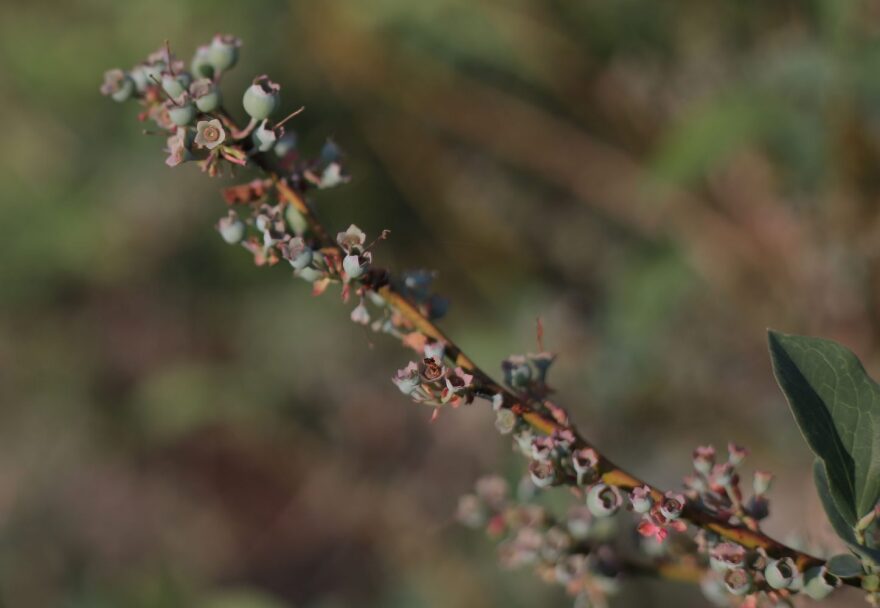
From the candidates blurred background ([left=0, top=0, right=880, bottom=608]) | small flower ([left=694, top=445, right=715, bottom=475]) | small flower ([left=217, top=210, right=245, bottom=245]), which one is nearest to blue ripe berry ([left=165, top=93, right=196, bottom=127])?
small flower ([left=217, top=210, right=245, bottom=245])

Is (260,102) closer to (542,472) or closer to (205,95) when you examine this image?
(205,95)

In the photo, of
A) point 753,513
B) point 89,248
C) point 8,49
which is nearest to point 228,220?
point 753,513

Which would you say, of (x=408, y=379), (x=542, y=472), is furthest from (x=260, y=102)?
(x=542, y=472)

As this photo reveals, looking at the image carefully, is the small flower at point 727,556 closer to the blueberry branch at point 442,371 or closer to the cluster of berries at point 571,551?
the blueberry branch at point 442,371

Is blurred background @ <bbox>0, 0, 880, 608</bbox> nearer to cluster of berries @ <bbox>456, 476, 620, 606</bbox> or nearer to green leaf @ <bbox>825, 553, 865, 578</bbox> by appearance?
cluster of berries @ <bbox>456, 476, 620, 606</bbox>

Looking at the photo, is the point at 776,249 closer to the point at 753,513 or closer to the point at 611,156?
the point at 611,156

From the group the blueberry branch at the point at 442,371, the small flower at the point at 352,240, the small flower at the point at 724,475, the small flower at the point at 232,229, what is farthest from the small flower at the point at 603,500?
the small flower at the point at 232,229
